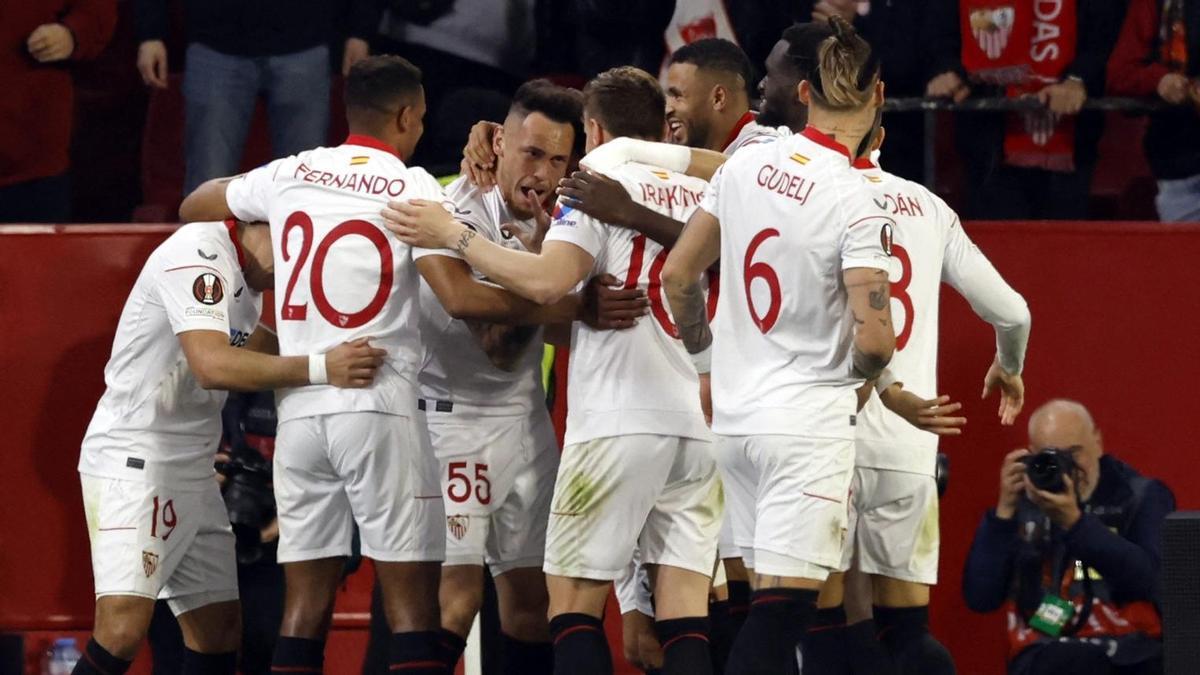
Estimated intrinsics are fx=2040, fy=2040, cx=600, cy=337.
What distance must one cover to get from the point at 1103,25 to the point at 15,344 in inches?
192

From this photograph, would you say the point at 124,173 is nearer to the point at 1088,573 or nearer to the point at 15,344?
the point at 15,344

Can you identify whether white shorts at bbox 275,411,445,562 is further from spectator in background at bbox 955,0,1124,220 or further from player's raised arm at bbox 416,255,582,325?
→ spectator in background at bbox 955,0,1124,220

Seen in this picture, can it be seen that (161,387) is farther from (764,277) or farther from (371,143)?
(764,277)

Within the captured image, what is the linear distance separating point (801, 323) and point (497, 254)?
3.30 ft

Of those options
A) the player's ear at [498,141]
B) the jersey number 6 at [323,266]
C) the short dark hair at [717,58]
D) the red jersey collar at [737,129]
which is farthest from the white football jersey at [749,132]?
the jersey number 6 at [323,266]

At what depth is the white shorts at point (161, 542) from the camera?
6.70 metres

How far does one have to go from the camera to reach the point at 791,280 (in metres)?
5.70

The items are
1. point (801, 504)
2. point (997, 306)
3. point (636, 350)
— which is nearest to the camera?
point (801, 504)

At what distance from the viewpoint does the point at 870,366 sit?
5.59m

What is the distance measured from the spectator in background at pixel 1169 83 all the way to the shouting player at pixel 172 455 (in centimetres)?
425

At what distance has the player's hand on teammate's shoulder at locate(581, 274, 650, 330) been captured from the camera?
6156 mm

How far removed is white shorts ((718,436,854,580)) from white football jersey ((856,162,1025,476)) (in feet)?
2.35

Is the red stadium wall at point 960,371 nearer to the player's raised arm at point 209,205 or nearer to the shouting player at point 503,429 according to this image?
the player's raised arm at point 209,205

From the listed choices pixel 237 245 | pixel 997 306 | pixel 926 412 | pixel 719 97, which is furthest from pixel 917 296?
pixel 237 245
